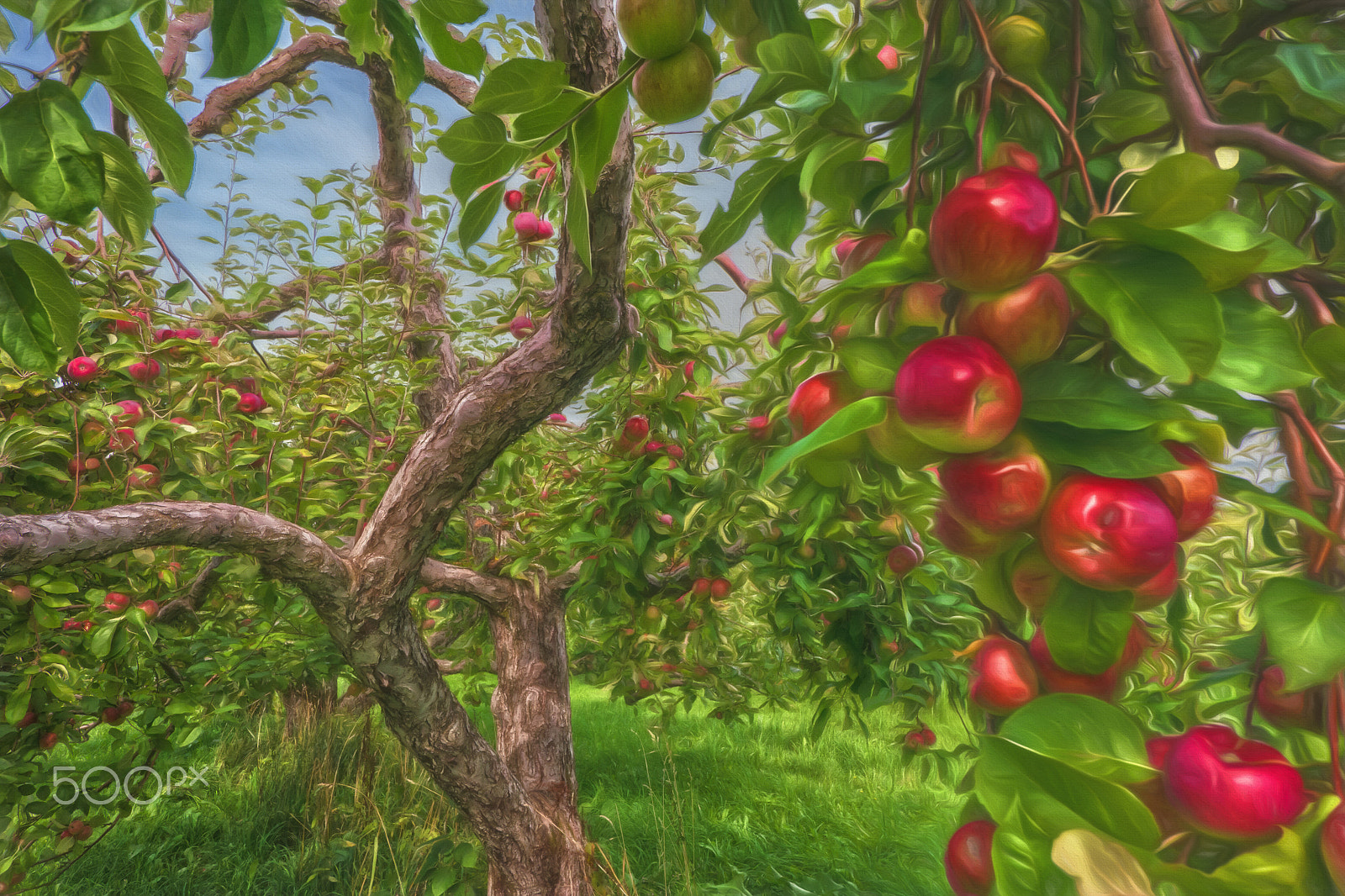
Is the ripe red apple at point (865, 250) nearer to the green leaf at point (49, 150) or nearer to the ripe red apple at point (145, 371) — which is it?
the green leaf at point (49, 150)

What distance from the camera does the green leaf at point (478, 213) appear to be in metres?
0.35

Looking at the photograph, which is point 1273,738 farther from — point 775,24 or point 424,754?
point 424,754

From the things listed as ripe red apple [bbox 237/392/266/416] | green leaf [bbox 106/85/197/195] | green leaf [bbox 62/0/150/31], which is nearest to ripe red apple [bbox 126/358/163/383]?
ripe red apple [bbox 237/392/266/416]

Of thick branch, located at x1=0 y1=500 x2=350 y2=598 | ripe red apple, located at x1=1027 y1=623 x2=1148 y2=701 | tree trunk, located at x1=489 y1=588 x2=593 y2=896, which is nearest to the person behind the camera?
ripe red apple, located at x1=1027 y1=623 x2=1148 y2=701

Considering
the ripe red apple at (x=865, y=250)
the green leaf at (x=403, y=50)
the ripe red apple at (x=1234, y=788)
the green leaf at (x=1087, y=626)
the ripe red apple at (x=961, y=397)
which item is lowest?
the ripe red apple at (x=1234, y=788)

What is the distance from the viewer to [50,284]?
38cm

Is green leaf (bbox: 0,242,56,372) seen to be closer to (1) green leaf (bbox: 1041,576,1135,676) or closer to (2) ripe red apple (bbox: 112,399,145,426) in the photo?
(1) green leaf (bbox: 1041,576,1135,676)

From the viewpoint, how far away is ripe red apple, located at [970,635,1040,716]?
1.00 ft

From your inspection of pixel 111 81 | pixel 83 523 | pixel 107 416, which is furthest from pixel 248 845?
pixel 111 81

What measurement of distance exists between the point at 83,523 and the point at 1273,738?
1.17m

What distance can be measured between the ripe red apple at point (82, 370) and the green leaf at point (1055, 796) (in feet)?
5.50

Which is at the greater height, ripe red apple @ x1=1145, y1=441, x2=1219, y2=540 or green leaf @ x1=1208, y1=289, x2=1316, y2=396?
green leaf @ x1=1208, y1=289, x2=1316, y2=396

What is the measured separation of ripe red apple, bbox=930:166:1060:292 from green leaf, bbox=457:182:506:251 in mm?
232

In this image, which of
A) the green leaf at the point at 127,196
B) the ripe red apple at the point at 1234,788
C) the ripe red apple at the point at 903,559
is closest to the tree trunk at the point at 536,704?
the ripe red apple at the point at 903,559
